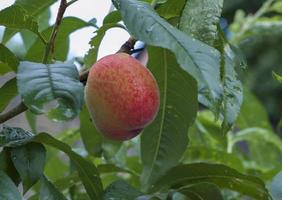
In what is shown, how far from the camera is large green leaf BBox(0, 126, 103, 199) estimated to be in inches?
26.9

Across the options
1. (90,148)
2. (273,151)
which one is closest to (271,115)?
(273,151)

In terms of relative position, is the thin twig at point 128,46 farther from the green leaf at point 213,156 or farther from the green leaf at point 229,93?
the green leaf at point 213,156

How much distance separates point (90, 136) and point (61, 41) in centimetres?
15

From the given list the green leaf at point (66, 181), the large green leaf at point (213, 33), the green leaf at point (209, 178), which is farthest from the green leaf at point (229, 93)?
the green leaf at point (66, 181)

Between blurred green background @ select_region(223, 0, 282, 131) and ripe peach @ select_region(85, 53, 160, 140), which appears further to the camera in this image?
blurred green background @ select_region(223, 0, 282, 131)

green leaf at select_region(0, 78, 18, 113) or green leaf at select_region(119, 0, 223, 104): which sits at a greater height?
green leaf at select_region(119, 0, 223, 104)

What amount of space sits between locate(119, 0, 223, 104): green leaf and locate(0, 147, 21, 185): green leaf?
0.19 meters

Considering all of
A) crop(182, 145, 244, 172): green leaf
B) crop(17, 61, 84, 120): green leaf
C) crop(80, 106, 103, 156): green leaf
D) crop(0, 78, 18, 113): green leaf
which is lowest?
crop(182, 145, 244, 172): green leaf

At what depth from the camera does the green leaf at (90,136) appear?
0.95 metres

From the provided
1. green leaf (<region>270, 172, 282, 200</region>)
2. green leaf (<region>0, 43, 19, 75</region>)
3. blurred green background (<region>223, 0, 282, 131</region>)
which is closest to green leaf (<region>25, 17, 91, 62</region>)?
green leaf (<region>0, 43, 19, 75</region>)

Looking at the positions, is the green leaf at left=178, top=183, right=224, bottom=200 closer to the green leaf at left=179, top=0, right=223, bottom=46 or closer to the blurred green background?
the green leaf at left=179, top=0, right=223, bottom=46

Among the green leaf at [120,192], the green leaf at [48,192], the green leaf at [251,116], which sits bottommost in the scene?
the green leaf at [251,116]

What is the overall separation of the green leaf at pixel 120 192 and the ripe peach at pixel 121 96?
81 millimetres

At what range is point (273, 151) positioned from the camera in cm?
145
